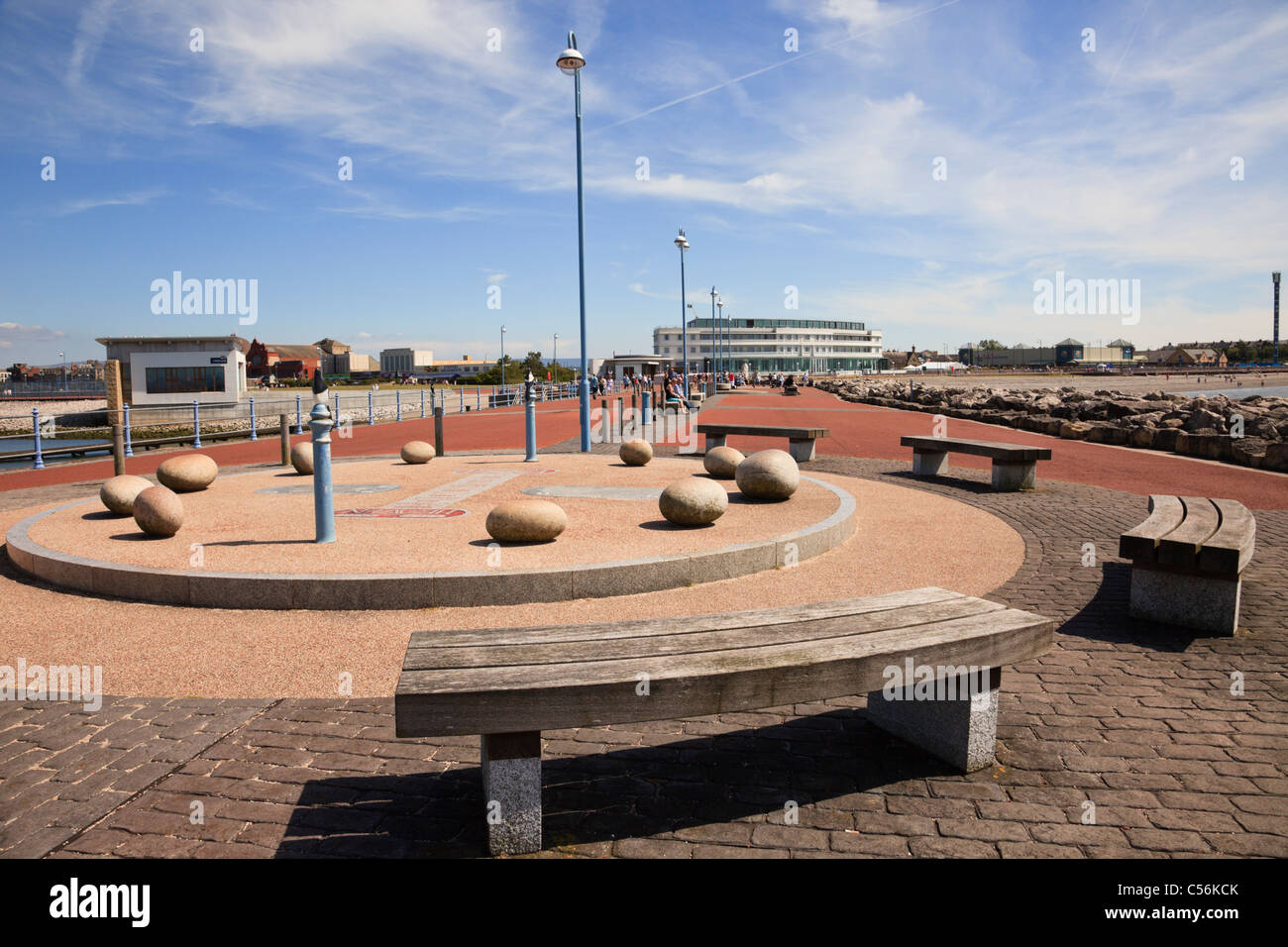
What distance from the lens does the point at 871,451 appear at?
1775 cm

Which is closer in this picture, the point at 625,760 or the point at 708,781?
the point at 708,781

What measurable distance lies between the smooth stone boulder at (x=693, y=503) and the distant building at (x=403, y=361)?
170 meters

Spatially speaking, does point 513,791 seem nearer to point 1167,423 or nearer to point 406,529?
point 406,529

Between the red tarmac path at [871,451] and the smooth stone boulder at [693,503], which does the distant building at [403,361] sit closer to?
the red tarmac path at [871,451]

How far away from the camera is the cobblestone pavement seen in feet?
9.70

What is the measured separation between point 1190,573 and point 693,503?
13.4ft

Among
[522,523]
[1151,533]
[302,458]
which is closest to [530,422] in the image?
[302,458]

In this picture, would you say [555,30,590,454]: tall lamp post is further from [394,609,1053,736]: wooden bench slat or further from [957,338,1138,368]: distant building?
[957,338,1138,368]: distant building

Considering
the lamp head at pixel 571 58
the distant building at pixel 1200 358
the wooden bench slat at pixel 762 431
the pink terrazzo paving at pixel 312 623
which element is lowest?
the pink terrazzo paving at pixel 312 623

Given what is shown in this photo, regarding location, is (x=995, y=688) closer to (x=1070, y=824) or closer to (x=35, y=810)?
(x=1070, y=824)

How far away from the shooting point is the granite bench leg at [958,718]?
3504mm

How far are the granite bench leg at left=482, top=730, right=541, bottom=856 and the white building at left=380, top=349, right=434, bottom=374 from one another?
17471 centimetres

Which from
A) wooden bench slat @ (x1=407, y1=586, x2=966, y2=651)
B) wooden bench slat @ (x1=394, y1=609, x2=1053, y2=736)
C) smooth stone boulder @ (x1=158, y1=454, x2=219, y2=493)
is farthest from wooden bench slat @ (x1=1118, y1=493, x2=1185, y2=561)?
smooth stone boulder @ (x1=158, y1=454, x2=219, y2=493)
